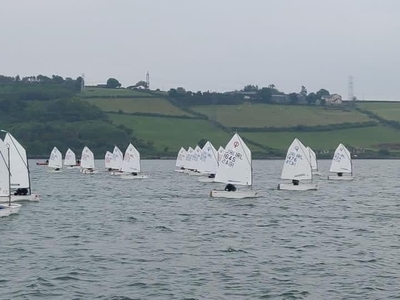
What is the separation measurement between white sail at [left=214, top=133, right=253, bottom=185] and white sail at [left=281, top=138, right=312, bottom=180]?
10.5 meters

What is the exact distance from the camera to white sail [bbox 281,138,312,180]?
71500 millimetres

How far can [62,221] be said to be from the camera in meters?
46.9

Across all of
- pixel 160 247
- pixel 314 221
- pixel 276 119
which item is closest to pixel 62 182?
pixel 314 221

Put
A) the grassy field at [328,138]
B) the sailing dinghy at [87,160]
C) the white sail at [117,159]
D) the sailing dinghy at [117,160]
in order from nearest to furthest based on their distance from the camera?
the sailing dinghy at [117,160], the white sail at [117,159], the sailing dinghy at [87,160], the grassy field at [328,138]

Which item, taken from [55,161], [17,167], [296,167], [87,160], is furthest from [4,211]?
[55,161]

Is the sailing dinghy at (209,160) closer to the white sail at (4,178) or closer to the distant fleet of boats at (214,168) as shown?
the distant fleet of boats at (214,168)

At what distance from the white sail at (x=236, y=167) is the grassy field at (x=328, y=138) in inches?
4355

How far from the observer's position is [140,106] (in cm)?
19300

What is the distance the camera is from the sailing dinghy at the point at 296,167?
71500 mm

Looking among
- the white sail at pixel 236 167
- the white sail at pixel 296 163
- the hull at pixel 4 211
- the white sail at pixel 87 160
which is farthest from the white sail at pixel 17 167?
the white sail at pixel 87 160

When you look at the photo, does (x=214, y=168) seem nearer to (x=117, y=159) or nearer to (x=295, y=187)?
(x=117, y=159)

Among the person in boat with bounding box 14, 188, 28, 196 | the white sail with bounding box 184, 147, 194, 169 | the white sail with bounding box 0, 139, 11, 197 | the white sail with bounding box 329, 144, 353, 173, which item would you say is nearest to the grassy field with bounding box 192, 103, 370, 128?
the white sail with bounding box 184, 147, 194, 169

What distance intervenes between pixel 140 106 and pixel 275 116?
28.8 metres

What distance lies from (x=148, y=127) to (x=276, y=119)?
1070 inches
